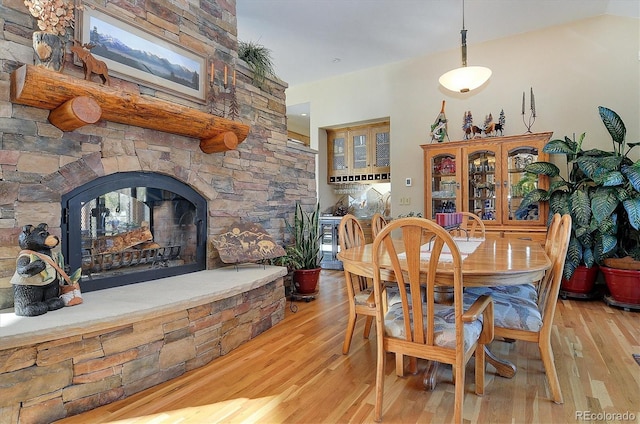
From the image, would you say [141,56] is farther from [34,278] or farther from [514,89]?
[514,89]

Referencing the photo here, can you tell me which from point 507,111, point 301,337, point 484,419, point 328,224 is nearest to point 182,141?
point 301,337

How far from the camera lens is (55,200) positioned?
2014 millimetres

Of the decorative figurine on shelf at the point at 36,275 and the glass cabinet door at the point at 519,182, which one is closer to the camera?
the decorative figurine on shelf at the point at 36,275

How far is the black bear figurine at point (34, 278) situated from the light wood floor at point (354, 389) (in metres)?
0.55

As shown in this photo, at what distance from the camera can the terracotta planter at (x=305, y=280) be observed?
3.68m

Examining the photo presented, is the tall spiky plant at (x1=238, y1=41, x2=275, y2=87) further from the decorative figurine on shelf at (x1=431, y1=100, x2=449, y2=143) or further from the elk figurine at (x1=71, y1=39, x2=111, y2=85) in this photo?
the decorative figurine on shelf at (x1=431, y1=100, x2=449, y2=143)

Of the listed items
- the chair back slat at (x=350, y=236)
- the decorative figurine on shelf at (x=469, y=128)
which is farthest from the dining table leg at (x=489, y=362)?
the decorative figurine on shelf at (x=469, y=128)

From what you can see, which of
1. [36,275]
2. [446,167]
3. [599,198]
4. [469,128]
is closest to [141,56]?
[36,275]

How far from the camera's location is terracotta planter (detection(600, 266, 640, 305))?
327 cm

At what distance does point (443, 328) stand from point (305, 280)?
2.24 meters

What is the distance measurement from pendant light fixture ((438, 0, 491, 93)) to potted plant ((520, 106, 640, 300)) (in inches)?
54.6

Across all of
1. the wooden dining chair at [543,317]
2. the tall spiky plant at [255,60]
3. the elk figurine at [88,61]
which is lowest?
the wooden dining chair at [543,317]

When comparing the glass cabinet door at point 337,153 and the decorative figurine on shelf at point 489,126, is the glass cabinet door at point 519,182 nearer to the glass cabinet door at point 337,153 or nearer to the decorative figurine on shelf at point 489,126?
the decorative figurine on shelf at point 489,126

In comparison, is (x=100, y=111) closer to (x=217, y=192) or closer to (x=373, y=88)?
(x=217, y=192)
